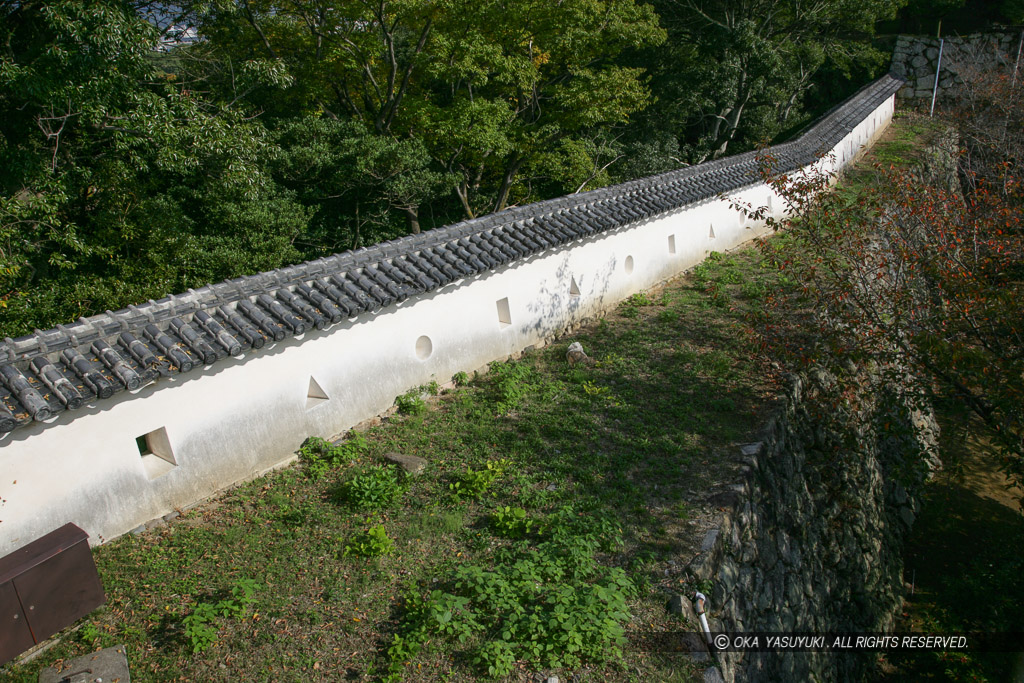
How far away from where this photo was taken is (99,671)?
599 centimetres

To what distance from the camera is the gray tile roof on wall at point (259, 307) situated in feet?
23.1

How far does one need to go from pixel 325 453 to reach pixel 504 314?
4424 mm

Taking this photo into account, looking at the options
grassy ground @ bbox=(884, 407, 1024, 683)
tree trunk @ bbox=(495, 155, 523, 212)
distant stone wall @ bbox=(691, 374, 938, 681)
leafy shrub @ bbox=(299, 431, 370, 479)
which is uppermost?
tree trunk @ bbox=(495, 155, 523, 212)

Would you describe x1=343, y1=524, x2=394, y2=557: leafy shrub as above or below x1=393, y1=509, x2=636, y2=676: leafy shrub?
above

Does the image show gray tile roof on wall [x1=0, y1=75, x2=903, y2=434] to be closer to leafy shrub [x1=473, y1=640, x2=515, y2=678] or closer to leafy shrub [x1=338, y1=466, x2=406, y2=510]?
leafy shrub [x1=338, y1=466, x2=406, y2=510]

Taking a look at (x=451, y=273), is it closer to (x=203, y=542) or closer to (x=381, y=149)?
(x=203, y=542)

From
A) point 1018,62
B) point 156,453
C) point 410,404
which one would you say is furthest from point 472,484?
point 1018,62

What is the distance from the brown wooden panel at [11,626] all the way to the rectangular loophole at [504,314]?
8082 millimetres

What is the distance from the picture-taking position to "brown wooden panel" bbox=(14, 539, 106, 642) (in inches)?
244

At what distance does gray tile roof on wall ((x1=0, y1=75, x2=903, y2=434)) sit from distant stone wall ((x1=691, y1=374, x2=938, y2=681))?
544 cm

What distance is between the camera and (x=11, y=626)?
607 cm

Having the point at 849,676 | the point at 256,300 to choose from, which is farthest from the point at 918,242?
the point at 256,300

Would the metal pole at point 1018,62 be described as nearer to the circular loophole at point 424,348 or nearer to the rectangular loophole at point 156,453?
the circular loophole at point 424,348

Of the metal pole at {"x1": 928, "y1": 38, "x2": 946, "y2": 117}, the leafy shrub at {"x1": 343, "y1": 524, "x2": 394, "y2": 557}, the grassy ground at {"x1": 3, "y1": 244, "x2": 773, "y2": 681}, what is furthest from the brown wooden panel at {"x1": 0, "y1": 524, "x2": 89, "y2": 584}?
the metal pole at {"x1": 928, "y1": 38, "x2": 946, "y2": 117}
